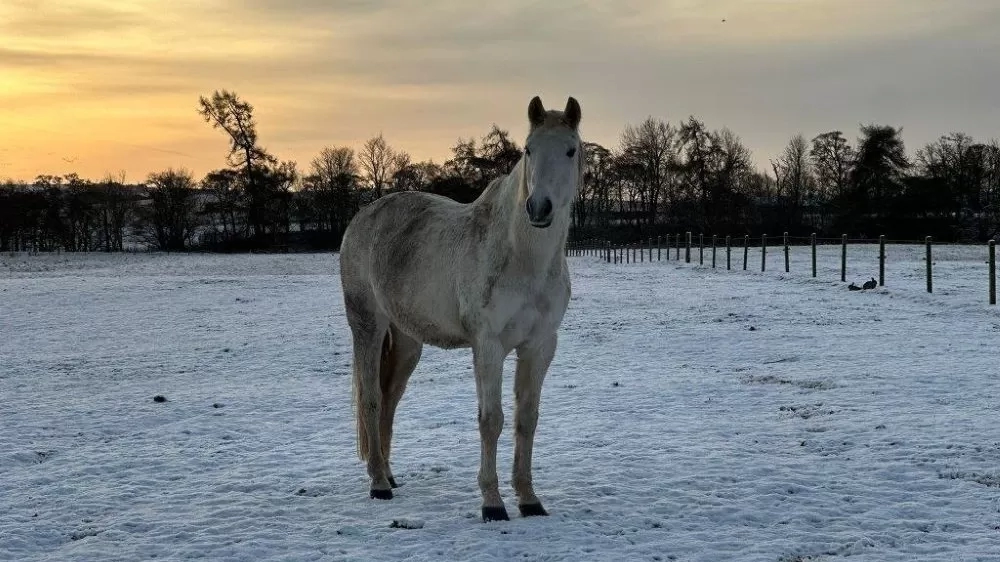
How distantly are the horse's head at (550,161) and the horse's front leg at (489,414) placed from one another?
875 mm

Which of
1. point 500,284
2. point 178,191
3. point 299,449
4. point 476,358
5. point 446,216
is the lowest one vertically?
point 299,449

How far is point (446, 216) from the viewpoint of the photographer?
5.52 m

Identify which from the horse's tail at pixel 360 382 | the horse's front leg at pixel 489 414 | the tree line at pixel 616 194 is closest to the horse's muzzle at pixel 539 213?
the horse's front leg at pixel 489 414

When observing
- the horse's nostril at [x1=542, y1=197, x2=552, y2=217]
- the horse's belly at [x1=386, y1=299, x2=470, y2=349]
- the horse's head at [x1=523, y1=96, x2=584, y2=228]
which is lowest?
the horse's belly at [x1=386, y1=299, x2=470, y2=349]

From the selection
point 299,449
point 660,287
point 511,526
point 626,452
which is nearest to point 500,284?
point 511,526

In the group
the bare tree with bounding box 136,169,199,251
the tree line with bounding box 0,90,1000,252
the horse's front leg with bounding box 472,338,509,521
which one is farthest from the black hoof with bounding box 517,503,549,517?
the bare tree with bounding box 136,169,199,251

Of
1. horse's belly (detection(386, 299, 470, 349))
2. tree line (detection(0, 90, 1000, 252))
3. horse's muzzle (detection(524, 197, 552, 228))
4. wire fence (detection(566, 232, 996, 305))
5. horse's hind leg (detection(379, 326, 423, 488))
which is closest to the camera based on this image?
horse's muzzle (detection(524, 197, 552, 228))

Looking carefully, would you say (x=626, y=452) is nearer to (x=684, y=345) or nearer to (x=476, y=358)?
(x=476, y=358)

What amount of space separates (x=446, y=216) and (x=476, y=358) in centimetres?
118

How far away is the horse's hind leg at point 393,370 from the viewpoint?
5.90 m

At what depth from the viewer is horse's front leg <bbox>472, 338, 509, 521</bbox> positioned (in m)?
4.69

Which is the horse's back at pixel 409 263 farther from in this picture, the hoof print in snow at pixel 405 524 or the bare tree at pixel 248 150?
the bare tree at pixel 248 150

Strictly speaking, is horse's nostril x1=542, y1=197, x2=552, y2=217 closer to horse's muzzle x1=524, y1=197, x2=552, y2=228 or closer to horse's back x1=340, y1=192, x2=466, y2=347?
horse's muzzle x1=524, y1=197, x2=552, y2=228

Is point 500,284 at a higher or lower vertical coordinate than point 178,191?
lower
